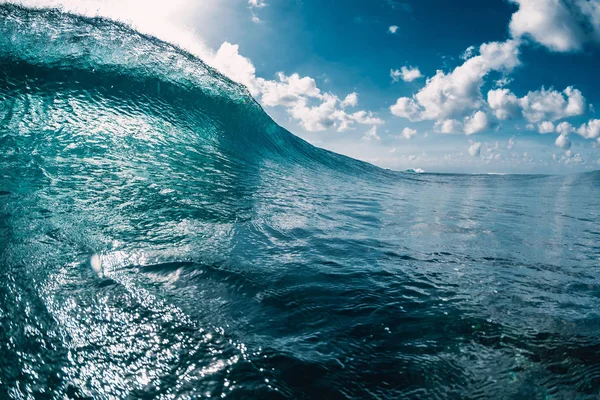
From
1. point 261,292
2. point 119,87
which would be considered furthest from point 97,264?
point 119,87

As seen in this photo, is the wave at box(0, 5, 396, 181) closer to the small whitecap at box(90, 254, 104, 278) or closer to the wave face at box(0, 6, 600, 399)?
the wave face at box(0, 6, 600, 399)

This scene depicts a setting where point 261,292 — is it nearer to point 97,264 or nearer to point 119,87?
point 97,264

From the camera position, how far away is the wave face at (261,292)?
4.22ft

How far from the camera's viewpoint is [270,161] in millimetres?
9633

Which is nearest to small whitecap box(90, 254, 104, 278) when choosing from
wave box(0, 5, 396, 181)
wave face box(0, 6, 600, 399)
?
wave face box(0, 6, 600, 399)

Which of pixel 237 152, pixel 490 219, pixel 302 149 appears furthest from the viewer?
pixel 302 149

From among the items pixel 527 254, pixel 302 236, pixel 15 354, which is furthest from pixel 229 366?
pixel 527 254

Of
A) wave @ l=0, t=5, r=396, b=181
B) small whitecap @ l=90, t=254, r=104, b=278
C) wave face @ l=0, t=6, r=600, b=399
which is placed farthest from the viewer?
wave @ l=0, t=5, r=396, b=181

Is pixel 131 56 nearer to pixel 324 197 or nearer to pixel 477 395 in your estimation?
pixel 324 197

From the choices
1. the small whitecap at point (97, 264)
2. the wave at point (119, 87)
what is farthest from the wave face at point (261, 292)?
the wave at point (119, 87)

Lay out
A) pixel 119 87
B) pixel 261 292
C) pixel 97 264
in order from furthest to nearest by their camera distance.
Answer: pixel 119 87 → pixel 97 264 → pixel 261 292

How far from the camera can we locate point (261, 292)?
6.56 ft

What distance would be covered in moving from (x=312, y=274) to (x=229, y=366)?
1097 millimetres

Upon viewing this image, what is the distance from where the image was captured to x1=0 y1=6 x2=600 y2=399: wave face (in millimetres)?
1286
